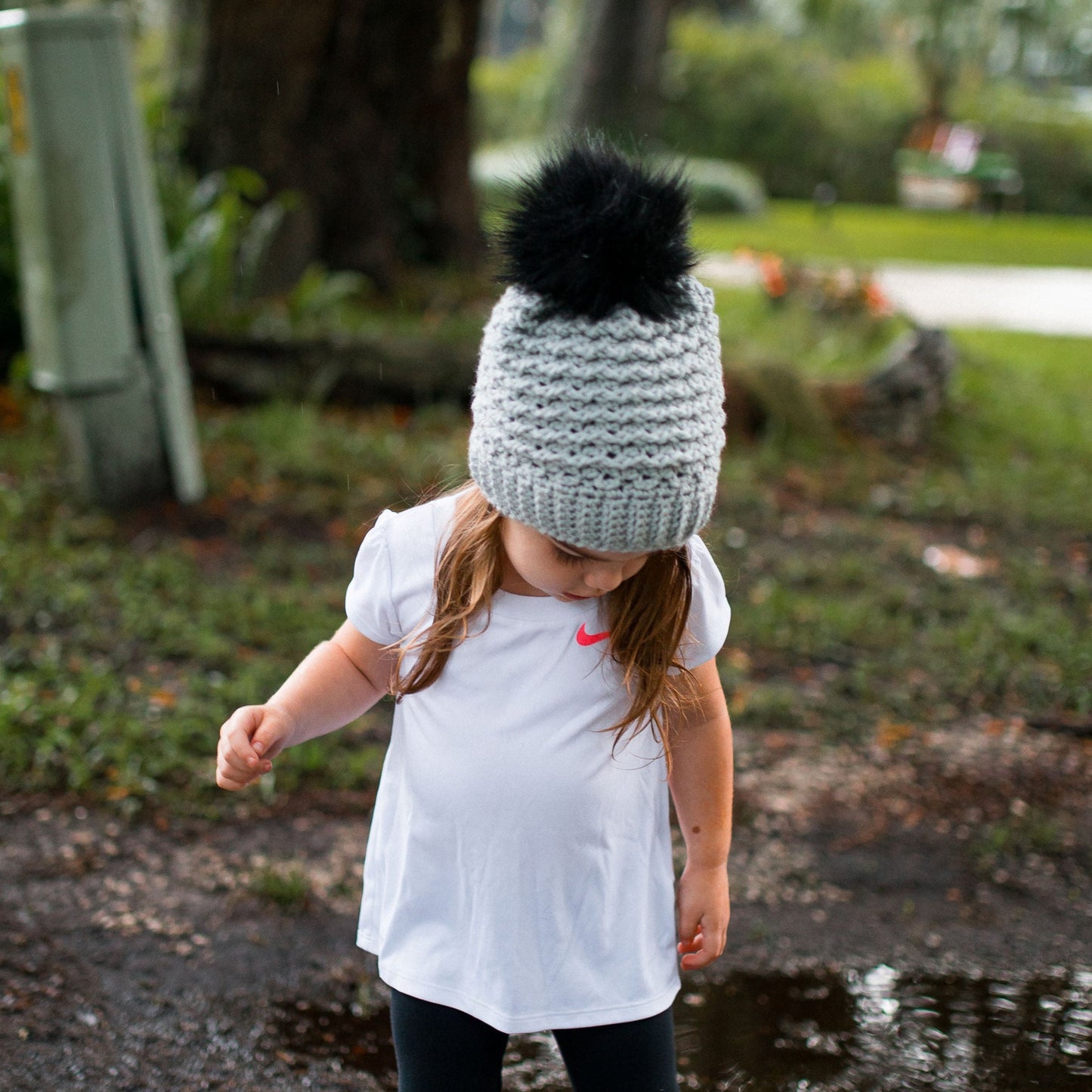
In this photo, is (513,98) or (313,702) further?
(513,98)

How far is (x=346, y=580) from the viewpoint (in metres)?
4.18

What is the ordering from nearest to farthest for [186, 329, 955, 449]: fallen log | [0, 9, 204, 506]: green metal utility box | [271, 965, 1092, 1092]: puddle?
[271, 965, 1092, 1092]: puddle < [0, 9, 204, 506]: green metal utility box < [186, 329, 955, 449]: fallen log

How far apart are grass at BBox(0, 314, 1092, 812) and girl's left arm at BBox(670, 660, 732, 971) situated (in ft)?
Answer: 4.57

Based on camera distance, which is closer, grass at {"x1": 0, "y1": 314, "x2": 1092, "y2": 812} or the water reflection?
the water reflection

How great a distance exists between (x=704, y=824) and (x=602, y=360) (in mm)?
651

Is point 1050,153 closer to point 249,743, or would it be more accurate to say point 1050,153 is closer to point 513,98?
point 513,98

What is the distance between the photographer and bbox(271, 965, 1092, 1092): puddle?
221cm

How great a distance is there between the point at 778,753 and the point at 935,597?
1228 millimetres

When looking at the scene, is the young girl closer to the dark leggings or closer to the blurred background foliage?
the dark leggings

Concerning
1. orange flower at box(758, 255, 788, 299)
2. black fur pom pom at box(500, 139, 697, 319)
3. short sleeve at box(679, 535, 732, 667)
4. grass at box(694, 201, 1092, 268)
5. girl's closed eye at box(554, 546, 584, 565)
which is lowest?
grass at box(694, 201, 1092, 268)

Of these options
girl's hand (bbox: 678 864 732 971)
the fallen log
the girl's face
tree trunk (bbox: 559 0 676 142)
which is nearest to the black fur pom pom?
the girl's face

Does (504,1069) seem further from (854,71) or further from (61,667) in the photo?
(854,71)

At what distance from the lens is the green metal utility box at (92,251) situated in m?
4.13

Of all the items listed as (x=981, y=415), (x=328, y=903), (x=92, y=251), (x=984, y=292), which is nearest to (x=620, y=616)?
(x=328, y=903)
